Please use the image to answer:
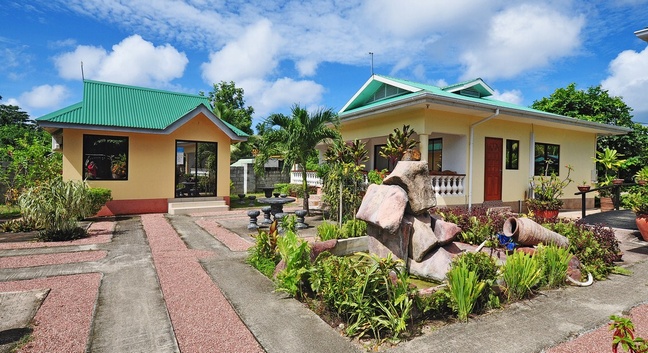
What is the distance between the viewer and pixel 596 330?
367 cm

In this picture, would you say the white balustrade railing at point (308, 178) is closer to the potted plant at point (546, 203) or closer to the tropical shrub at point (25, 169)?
the potted plant at point (546, 203)

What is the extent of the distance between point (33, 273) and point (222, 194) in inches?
364

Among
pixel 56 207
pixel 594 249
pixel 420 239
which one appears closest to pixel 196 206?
pixel 56 207

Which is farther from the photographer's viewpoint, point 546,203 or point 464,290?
point 546,203

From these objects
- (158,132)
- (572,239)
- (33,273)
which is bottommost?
(33,273)

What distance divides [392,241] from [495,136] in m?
9.52

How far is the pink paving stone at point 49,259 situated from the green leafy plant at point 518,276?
687 centimetres

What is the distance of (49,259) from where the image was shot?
6398 millimetres

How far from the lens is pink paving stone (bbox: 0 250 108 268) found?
6.07 metres

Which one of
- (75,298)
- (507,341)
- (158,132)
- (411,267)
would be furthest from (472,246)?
(158,132)

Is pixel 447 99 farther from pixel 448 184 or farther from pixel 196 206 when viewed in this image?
pixel 196 206

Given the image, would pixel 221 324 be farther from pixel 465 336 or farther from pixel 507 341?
pixel 507 341

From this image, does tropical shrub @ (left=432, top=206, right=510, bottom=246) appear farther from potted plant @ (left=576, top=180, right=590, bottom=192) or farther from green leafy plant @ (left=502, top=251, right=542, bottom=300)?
potted plant @ (left=576, top=180, right=590, bottom=192)

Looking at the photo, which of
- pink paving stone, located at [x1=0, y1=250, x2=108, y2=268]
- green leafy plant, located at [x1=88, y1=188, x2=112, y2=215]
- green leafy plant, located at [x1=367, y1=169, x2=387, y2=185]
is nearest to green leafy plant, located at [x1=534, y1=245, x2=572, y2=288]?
green leafy plant, located at [x1=367, y1=169, x2=387, y2=185]
